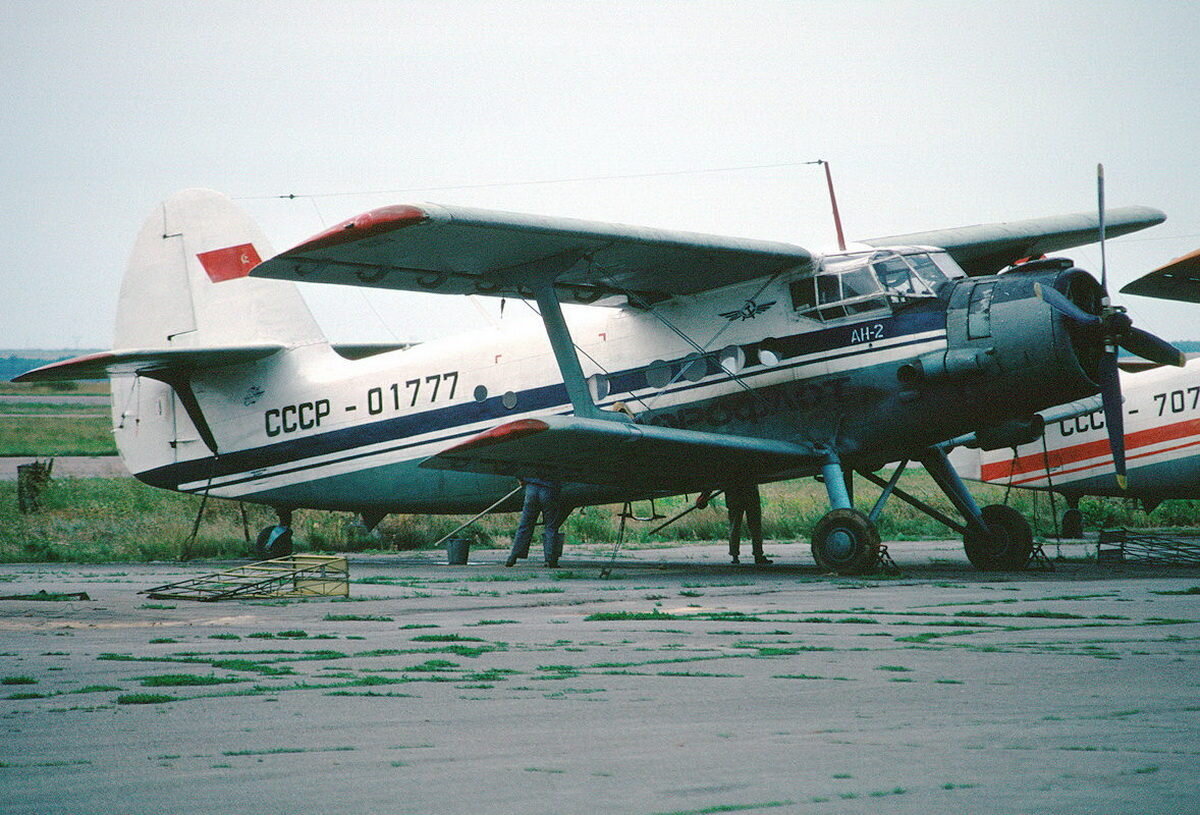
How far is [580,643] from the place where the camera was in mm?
7871

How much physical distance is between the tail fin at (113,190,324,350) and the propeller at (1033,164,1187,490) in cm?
1173

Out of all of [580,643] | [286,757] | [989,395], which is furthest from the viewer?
[989,395]

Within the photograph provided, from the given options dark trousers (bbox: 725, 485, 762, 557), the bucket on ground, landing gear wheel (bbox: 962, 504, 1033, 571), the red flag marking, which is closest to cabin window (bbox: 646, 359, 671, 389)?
dark trousers (bbox: 725, 485, 762, 557)

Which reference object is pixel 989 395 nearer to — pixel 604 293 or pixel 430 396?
pixel 604 293

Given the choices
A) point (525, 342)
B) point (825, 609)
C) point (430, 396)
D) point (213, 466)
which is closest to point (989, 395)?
point (825, 609)

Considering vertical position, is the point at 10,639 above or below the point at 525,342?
below

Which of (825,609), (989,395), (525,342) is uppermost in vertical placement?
(525,342)

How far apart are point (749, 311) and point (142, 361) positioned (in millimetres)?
8976

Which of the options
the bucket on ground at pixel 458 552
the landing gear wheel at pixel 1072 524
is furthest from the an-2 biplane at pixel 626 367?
the landing gear wheel at pixel 1072 524

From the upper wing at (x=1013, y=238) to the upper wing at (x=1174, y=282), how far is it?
2.89 feet

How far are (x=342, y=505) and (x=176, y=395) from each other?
10.8 ft

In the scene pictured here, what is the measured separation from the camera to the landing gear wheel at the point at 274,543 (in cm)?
2002

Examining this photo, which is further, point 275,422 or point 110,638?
point 275,422

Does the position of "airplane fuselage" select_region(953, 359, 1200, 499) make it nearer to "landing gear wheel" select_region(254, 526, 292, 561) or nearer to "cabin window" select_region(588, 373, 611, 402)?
"cabin window" select_region(588, 373, 611, 402)
